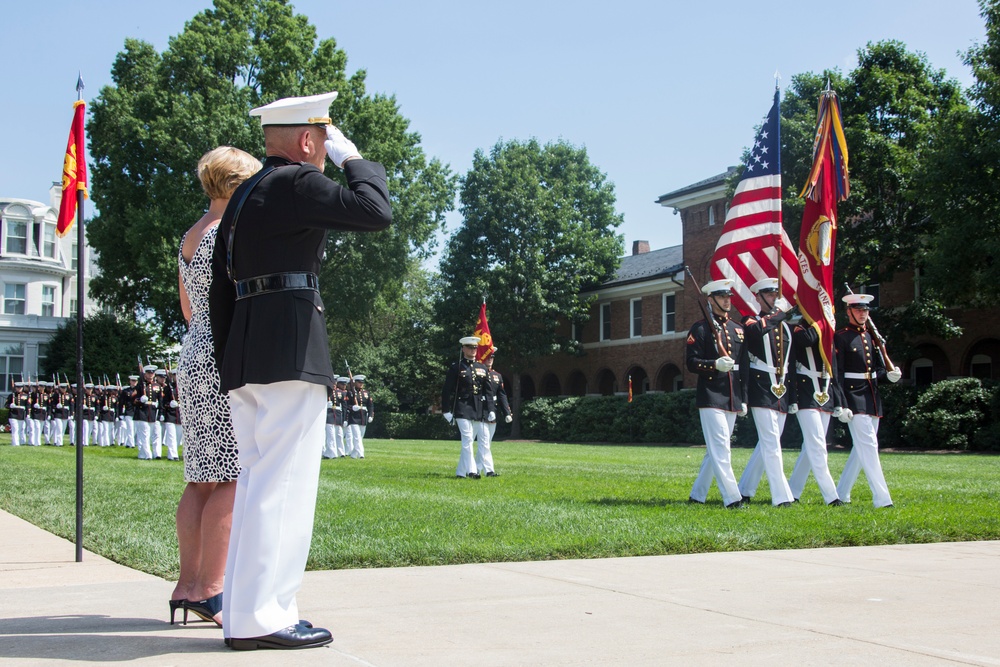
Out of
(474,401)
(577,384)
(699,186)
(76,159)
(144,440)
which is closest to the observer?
(76,159)

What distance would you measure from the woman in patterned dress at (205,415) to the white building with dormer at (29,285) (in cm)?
5986

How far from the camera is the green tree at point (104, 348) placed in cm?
5194

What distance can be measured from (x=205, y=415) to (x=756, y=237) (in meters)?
8.80

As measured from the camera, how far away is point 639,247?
6406 cm

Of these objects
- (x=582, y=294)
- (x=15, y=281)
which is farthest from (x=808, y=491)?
(x=15, y=281)

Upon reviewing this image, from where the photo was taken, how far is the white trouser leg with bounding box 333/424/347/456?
26.3 m

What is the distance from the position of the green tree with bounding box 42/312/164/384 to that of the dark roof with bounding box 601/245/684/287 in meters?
24.4

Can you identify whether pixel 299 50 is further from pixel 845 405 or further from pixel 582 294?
pixel 845 405

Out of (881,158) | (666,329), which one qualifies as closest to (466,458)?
(881,158)

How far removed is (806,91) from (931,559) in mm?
33686

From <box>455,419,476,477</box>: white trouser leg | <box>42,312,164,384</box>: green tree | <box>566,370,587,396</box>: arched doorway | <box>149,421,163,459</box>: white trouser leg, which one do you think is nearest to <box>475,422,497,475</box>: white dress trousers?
<box>455,419,476,477</box>: white trouser leg

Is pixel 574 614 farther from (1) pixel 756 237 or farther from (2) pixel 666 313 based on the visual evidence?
(2) pixel 666 313

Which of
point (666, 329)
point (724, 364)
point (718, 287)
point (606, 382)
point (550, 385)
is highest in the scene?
point (666, 329)

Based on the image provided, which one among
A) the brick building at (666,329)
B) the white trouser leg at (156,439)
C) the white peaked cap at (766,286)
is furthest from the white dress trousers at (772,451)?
the brick building at (666,329)
